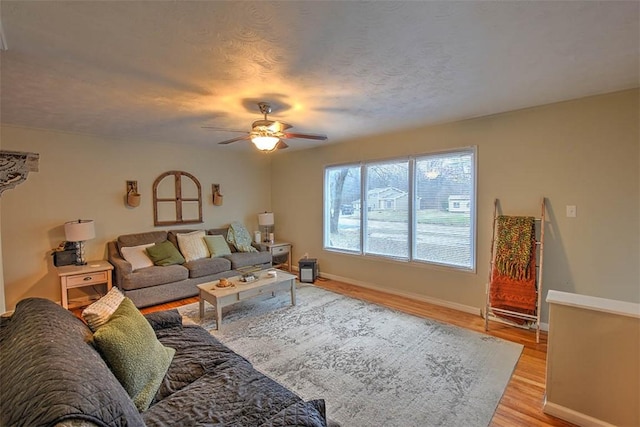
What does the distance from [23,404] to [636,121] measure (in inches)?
172

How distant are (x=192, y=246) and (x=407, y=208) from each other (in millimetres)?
3401

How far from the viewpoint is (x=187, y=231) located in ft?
16.6

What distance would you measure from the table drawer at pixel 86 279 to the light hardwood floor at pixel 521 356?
707 millimetres

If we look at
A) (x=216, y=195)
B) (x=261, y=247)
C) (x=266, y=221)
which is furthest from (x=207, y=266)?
(x=266, y=221)

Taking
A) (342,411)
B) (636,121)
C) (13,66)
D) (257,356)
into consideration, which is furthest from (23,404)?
(636,121)

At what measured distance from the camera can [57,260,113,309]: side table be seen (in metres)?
3.60

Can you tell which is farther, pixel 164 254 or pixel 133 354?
pixel 164 254

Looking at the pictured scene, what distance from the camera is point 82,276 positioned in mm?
3725

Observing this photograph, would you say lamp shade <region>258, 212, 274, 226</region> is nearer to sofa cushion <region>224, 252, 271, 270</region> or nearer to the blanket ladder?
sofa cushion <region>224, 252, 271, 270</region>

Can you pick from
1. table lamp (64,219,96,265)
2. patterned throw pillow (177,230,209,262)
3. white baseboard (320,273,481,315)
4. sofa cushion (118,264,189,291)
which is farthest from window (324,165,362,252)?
table lamp (64,219,96,265)

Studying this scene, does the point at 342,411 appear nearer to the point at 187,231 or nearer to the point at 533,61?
the point at 533,61

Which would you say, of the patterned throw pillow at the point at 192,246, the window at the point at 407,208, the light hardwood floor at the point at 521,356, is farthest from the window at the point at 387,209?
the patterned throw pillow at the point at 192,246

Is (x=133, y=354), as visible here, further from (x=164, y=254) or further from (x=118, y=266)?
(x=164, y=254)

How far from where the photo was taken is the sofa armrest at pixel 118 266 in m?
3.85
